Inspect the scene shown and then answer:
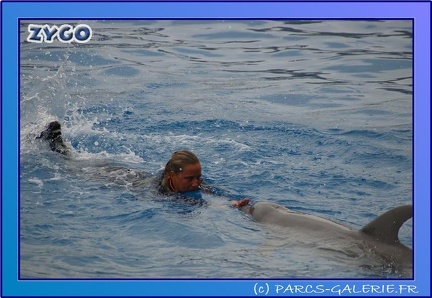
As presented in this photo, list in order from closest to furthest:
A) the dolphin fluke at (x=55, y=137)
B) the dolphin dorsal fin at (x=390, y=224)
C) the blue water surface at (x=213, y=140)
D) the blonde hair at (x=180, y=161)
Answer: the dolphin dorsal fin at (x=390, y=224) → the blue water surface at (x=213, y=140) → the blonde hair at (x=180, y=161) → the dolphin fluke at (x=55, y=137)

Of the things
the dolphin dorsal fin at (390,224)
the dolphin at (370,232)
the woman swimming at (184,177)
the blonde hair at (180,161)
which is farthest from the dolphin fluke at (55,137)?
the dolphin dorsal fin at (390,224)

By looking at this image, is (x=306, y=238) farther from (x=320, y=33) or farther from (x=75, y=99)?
(x=75, y=99)

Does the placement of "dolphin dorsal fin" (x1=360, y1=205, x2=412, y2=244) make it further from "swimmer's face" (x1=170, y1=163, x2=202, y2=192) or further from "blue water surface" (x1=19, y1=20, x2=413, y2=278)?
"swimmer's face" (x1=170, y1=163, x2=202, y2=192)

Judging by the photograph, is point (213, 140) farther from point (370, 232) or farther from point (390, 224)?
point (390, 224)

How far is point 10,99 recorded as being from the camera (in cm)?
720

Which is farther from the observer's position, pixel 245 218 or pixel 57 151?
pixel 57 151

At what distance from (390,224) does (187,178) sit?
254 centimetres

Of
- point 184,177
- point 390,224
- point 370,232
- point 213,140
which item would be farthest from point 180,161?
point 390,224

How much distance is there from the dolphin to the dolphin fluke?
110 inches

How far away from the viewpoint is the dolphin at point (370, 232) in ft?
22.7

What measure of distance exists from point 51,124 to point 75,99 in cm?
141

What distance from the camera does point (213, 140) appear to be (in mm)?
10328

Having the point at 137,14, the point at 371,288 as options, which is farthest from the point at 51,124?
the point at 371,288

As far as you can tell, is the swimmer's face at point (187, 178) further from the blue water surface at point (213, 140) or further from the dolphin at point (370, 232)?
the dolphin at point (370, 232)
